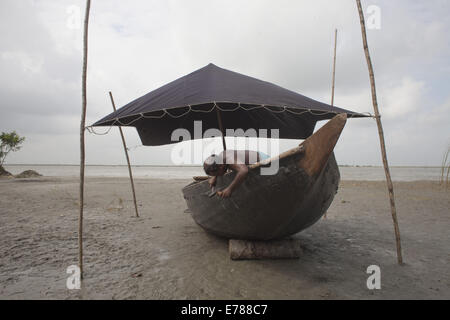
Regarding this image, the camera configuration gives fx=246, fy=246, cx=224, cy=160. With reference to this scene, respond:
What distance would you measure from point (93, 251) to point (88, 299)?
1.64 meters

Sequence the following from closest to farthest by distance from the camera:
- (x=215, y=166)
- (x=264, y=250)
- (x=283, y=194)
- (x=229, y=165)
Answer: (x=283, y=194) → (x=229, y=165) → (x=215, y=166) → (x=264, y=250)

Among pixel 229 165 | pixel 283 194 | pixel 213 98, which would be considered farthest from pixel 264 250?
pixel 213 98

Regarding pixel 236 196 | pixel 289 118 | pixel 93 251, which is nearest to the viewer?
pixel 236 196

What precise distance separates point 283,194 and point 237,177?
559mm

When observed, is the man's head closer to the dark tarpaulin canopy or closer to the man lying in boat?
the man lying in boat

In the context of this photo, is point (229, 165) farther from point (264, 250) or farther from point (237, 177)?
point (264, 250)

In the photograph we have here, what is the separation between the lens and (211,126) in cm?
681

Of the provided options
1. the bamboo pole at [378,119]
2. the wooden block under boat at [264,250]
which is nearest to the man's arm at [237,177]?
the wooden block under boat at [264,250]

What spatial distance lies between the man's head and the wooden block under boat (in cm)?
107

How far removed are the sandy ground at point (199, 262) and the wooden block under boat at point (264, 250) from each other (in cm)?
9

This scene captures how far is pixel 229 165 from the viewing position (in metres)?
2.98

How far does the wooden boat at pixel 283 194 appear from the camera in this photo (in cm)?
264
